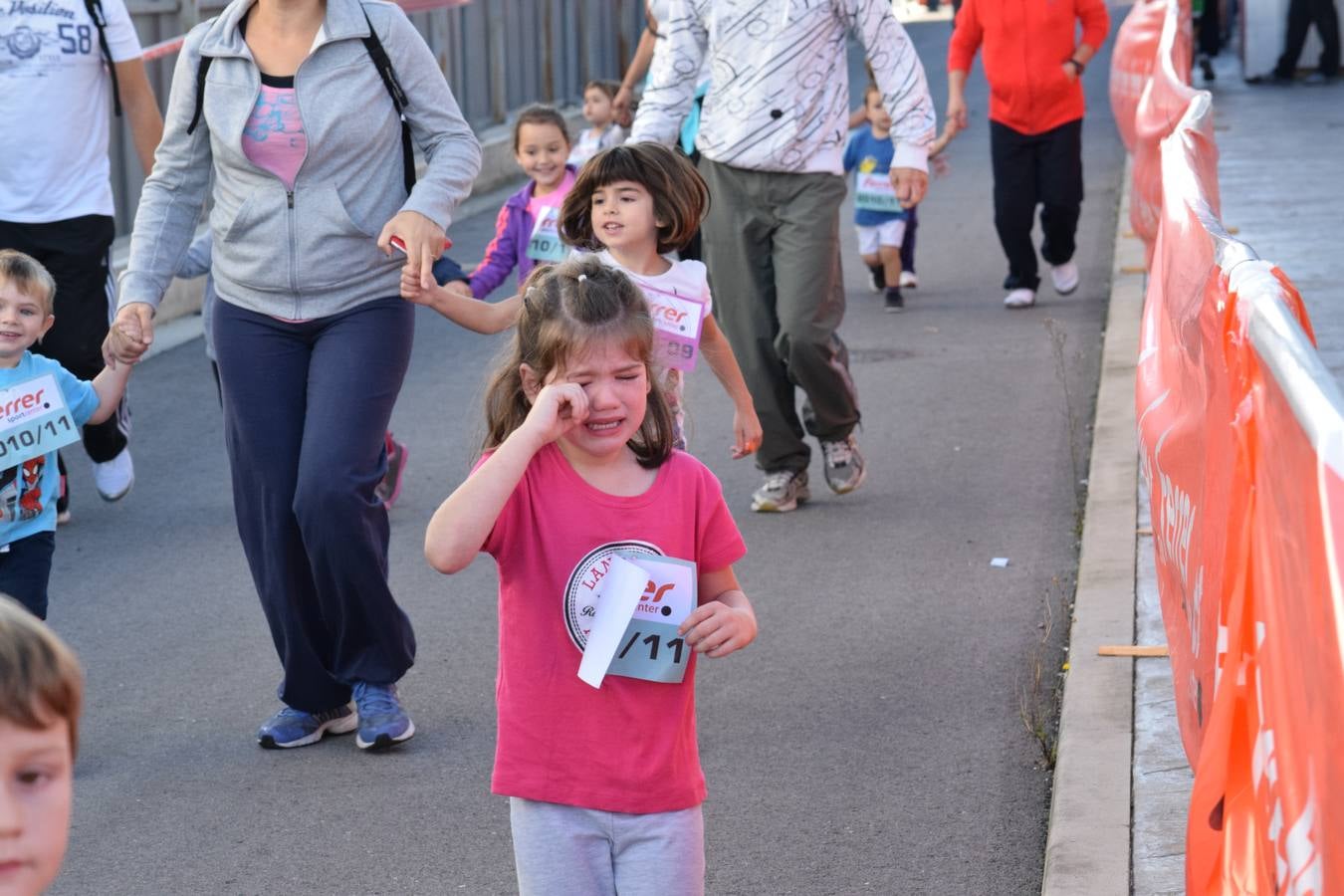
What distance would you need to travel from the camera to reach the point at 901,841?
4.42 metres

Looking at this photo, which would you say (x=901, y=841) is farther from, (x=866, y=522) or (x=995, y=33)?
(x=995, y=33)

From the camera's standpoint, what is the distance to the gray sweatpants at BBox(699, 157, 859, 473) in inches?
272

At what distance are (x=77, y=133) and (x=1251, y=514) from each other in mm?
5155

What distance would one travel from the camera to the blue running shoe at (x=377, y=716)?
496cm

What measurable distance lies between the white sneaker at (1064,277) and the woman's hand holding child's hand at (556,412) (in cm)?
899

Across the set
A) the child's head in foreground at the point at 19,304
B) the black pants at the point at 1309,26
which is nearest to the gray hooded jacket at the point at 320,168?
the child's head in foreground at the point at 19,304

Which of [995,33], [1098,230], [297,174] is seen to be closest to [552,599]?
[297,174]

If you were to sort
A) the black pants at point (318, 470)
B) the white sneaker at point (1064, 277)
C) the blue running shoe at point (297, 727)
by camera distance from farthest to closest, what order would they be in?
the white sneaker at point (1064, 277) < the blue running shoe at point (297, 727) < the black pants at point (318, 470)

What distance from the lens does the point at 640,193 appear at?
5320 mm

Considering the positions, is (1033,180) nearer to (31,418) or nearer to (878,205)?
(878,205)

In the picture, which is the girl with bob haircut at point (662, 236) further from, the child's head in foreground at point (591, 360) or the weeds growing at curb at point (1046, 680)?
the child's head in foreground at point (591, 360)

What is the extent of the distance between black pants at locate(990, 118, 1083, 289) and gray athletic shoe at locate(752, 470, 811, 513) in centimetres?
428

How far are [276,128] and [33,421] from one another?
942mm

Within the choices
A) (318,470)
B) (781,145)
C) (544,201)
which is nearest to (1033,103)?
(544,201)
